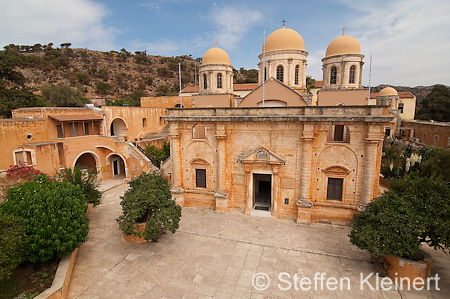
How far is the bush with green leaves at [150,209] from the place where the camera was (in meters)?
10.1

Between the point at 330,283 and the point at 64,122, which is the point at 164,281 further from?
the point at 64,122

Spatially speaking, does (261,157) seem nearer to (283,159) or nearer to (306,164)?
(283,159)

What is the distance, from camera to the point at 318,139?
40.7ft

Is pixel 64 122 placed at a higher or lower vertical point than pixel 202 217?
higher

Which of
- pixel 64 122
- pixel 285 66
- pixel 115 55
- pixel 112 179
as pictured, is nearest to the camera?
pixel 285 66

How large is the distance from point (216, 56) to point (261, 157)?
13.2 m

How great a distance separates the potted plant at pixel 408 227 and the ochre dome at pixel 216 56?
58.8 feet

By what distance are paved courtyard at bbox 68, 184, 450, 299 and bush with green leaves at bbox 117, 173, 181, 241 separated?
3.58 feet

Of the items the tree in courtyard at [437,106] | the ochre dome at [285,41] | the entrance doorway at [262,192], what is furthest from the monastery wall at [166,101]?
the tree in courtyard at [437,106]

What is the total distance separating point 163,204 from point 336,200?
342 inches

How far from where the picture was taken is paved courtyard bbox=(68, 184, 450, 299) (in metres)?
8.10

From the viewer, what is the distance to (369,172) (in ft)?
38.5

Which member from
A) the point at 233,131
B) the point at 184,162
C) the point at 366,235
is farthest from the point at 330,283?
the point at 184,162

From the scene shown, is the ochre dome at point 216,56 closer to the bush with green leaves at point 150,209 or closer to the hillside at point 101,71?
the bush with green leaves at point 150,209
